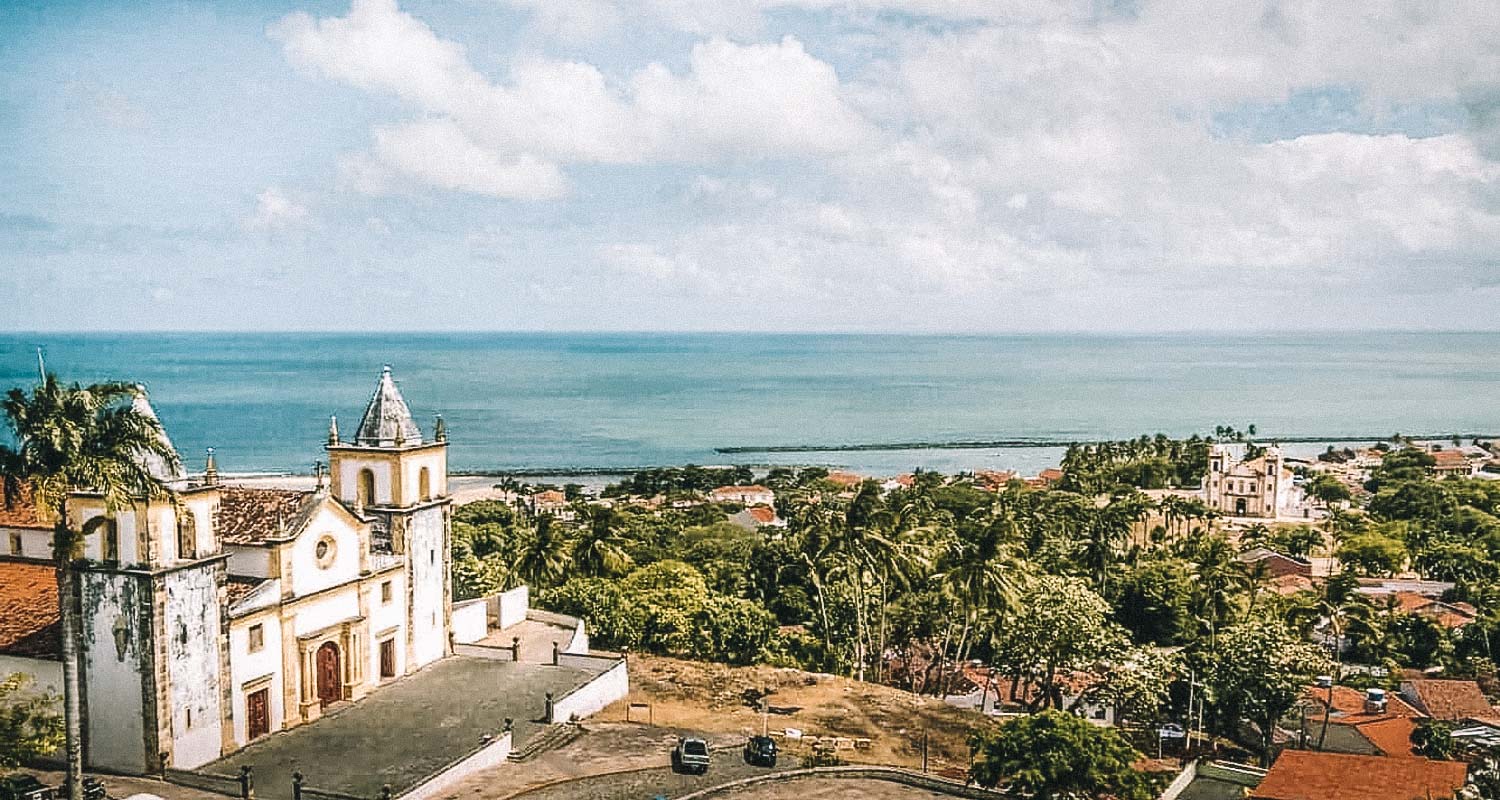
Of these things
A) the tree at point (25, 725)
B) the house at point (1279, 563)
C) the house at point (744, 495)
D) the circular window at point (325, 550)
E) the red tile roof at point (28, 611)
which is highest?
the circular window at point (325, 550)

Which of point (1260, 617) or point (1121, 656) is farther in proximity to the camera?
point (1260, 617)

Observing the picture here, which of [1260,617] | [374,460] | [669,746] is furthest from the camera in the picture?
[1260,617]

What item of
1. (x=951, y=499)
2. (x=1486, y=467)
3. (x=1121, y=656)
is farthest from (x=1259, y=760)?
(x=1486, y=467)

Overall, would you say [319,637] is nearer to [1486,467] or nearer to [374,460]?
[374,460]

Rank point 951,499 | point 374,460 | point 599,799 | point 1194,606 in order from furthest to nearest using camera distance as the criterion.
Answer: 1. point 951,499
2. point 1194,606
3. point 374,460
4. point 599,799

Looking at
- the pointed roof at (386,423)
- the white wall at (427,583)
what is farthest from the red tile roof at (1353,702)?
the pointed roof at (386,423)

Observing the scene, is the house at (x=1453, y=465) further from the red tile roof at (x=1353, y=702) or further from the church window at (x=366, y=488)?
the church window at (x=366, y=488)

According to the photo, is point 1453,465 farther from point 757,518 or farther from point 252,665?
point 252,665
